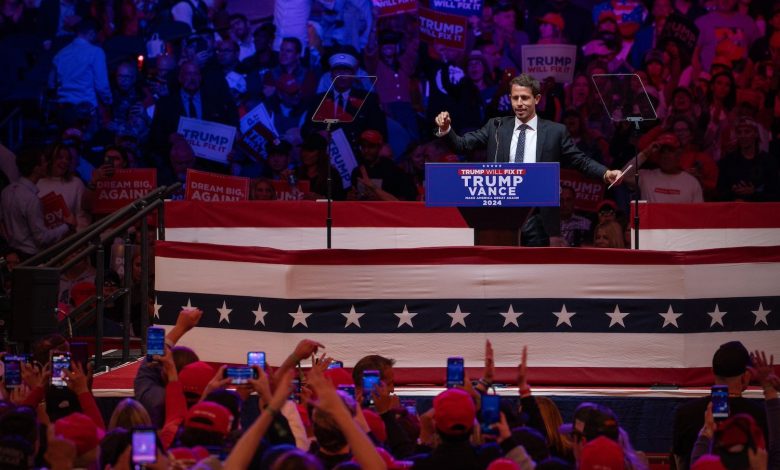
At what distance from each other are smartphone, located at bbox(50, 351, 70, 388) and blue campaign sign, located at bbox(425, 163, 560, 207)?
9.42 feet

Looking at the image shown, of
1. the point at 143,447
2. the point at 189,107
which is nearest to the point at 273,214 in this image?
the point at 189,107

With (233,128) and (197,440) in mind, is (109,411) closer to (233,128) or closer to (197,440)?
(197,440)

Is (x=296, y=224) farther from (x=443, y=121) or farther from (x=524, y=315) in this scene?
(x=524, y=315)

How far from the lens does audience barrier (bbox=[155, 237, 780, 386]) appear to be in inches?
352

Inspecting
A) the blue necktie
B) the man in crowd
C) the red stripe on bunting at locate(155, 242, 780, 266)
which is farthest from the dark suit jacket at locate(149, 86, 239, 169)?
the blue necktie

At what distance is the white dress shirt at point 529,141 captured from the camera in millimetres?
9445

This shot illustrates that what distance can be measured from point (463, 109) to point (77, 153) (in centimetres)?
404

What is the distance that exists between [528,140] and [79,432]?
4866mm

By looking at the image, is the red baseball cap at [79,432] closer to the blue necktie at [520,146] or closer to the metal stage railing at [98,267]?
the metal stage railing at [98,267]

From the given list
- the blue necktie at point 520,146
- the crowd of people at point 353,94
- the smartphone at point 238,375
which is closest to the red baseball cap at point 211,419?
the smartphone at point 238,375

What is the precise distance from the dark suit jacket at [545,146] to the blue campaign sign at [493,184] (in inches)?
20.2

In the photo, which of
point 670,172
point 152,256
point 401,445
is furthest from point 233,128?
point 401,445

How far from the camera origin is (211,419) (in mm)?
5191

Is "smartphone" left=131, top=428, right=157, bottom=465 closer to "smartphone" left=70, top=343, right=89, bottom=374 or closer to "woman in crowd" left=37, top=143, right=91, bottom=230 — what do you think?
"smartphone" left=70, top=343, right=89, bottom=374
